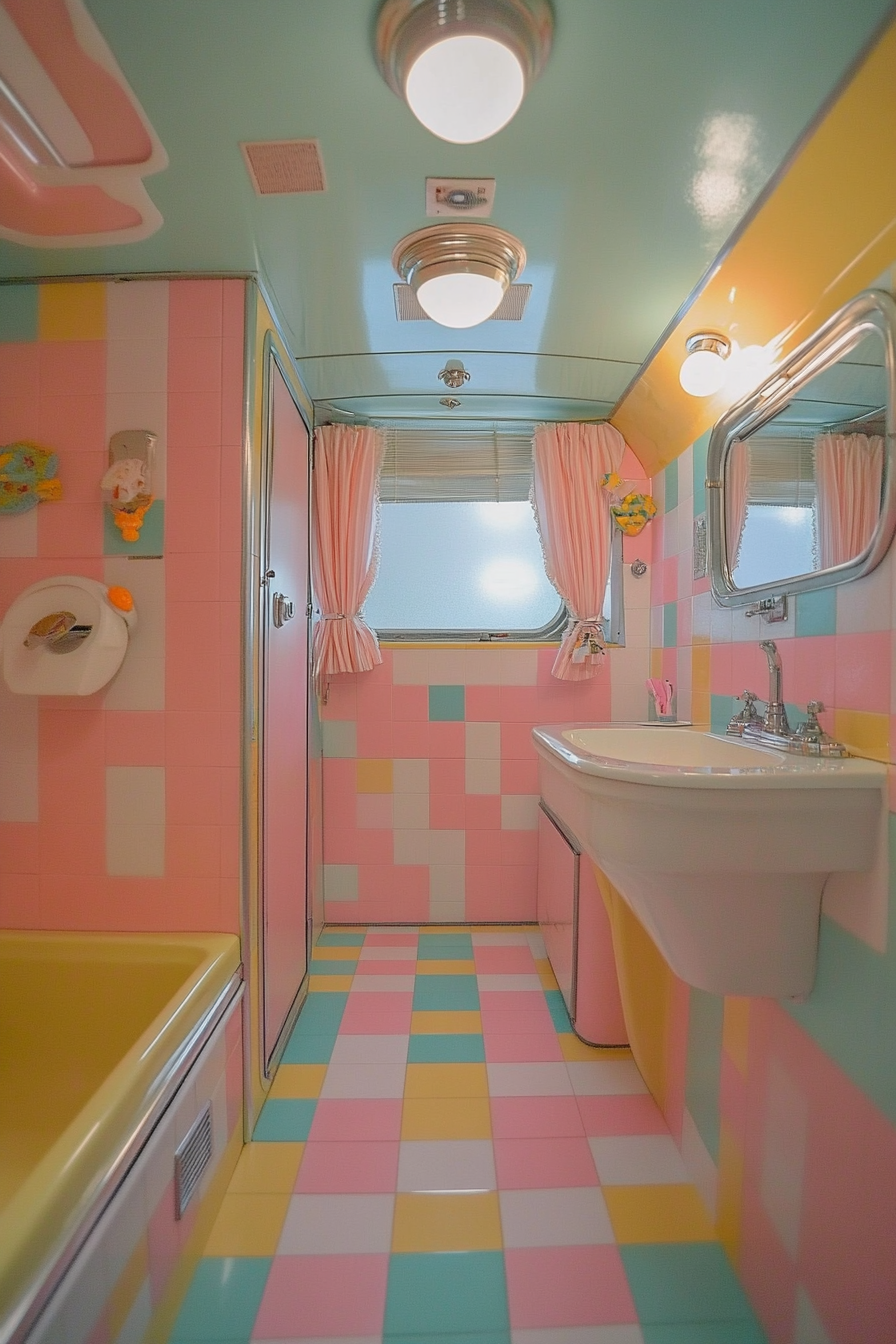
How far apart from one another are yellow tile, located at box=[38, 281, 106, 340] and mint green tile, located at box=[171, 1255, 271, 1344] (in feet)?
6.67

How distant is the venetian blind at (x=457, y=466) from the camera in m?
2.82

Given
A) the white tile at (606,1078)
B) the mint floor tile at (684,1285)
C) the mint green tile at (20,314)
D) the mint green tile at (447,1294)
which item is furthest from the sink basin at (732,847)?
the mint green tile at (20,314)

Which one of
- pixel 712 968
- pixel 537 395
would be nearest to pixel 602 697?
pixel 537 395

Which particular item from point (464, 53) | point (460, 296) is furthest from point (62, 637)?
point (464, 53)

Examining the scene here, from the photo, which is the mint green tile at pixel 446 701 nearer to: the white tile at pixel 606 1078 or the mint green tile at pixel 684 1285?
the white tile at pixel 606 1078

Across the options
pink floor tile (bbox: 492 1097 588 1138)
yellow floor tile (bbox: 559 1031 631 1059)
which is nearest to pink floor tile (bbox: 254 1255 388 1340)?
pink floor tile (bbox: 492 1097 588 1138)

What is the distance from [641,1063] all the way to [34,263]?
253 centimetres

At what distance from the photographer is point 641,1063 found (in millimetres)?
1788

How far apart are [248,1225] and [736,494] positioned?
6.63 feet

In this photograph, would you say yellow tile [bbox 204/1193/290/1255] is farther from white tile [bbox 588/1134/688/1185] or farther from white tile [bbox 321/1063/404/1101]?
white tile [bbox 588/1134/688/1185]

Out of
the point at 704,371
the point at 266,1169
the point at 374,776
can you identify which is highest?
the point at 704,371

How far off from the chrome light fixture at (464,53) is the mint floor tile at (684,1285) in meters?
2.00

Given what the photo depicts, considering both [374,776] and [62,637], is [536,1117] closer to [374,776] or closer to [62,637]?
[374,776]

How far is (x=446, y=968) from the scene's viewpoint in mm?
2420
